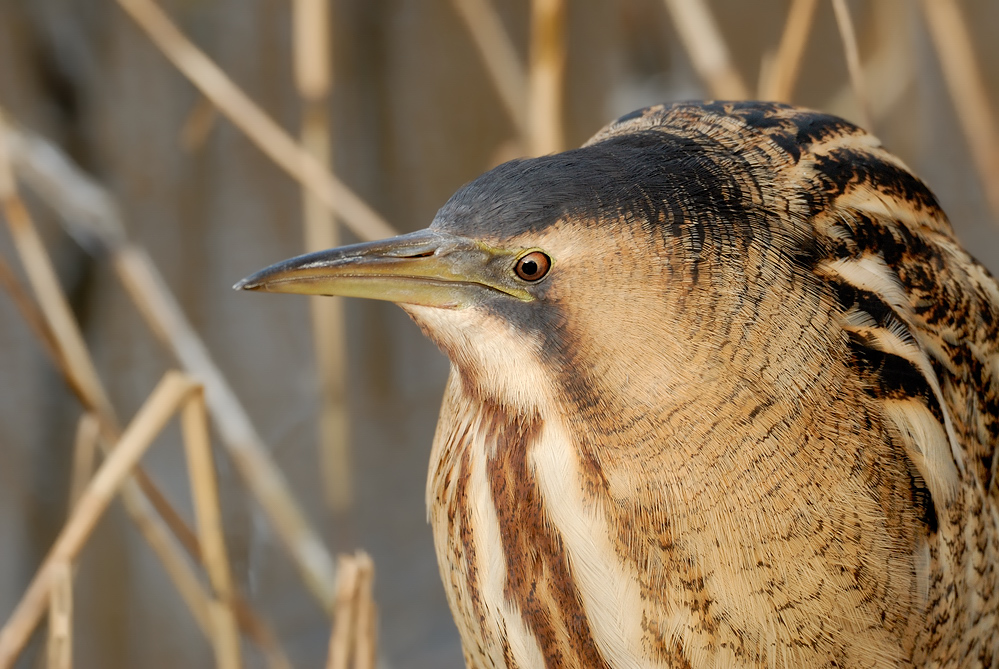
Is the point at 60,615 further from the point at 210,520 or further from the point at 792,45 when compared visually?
the point at 792,45

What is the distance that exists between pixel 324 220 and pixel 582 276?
2.27 ft

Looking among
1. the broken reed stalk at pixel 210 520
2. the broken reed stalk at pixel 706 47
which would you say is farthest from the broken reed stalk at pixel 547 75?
the broken reed stalk at pixel 210 520

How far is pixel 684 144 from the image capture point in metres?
0.79

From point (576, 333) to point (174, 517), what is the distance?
65 centimetres

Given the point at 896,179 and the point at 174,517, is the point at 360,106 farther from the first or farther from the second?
the point at 896,179

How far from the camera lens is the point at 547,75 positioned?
1100 millimetres

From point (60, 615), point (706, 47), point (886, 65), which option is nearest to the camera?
point (60, 615)

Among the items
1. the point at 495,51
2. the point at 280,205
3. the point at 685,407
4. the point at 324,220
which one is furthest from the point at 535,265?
the point at 280,205

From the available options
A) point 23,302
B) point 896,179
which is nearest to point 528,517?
point 896,179

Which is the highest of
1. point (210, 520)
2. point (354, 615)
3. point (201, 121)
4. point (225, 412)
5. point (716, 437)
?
point (201, 121)

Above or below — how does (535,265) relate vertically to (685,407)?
above

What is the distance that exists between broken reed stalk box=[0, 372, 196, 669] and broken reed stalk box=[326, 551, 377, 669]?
0.76 ft

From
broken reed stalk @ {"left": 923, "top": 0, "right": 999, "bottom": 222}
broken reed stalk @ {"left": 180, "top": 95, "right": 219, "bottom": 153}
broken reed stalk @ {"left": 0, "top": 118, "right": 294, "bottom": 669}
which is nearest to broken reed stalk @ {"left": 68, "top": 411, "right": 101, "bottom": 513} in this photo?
broken reed stalk @ {"left": 0, "top": 118, "right": 294, "bottom": 669}

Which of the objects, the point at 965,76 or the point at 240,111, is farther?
the point at 240,111
